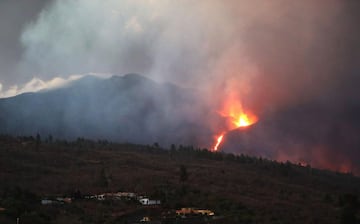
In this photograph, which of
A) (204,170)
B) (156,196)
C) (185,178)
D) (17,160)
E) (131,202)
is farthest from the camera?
(204,170)

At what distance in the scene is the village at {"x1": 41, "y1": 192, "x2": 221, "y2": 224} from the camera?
185 ft

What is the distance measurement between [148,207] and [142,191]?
59.2ft

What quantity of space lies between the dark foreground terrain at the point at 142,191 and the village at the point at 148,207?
16cm

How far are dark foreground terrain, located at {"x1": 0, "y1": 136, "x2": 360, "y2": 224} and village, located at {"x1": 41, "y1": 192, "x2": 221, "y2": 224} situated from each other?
16cm

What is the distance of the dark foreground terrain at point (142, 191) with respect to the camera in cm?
5688

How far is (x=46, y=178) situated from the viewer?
91188 mm

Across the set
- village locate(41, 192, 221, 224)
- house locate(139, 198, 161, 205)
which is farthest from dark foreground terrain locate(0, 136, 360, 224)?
house locate(139, 198, 161, 205)

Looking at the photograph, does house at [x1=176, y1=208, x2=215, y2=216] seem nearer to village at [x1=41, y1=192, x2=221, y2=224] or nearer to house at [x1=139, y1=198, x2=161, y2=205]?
village at [x1=41, y1=192, x2=221, y2=224]

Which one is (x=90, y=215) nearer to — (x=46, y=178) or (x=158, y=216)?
(x=158, y=216)

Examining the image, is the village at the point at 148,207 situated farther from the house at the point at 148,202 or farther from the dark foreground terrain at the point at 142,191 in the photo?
the dark foreground terrain at the point at 142,191

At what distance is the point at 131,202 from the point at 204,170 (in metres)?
55.0

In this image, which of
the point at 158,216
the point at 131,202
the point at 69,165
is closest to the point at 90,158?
the point at 69,165

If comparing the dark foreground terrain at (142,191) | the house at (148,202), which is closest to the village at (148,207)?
the house at (148,202)

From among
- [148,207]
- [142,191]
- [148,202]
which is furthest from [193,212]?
[142,191]
